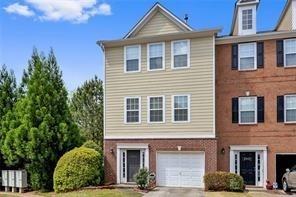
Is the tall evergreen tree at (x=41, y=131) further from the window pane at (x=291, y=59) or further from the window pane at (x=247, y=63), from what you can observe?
the window pane at (x=291, y=59)

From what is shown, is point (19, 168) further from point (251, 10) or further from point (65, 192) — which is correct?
point (251, 10)

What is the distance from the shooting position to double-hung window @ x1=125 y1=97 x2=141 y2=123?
999 inches

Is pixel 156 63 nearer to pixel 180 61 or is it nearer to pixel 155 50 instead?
pixel 155 50

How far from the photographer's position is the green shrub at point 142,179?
23062 millimetres

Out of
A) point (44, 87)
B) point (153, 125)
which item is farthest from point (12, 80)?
point (153, 125)

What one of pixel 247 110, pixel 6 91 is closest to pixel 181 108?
pixel 247 110

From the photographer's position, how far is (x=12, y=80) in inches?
1189

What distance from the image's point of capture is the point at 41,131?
84.2 feet

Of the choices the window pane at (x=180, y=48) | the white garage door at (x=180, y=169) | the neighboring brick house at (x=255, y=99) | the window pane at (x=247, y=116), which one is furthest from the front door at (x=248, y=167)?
the window pane at (x=180, y=48)

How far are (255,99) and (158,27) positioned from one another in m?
7.45

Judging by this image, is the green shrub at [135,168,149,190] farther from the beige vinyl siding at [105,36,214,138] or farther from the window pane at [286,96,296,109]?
the window pane at [286,96,296,109]

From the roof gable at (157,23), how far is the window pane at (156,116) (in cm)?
496

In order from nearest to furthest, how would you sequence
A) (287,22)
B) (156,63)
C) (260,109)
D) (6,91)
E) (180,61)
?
(260,109) → (287,22) → (180,61) → (156,63) → (6,91)

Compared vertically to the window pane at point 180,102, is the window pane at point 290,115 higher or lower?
lower
